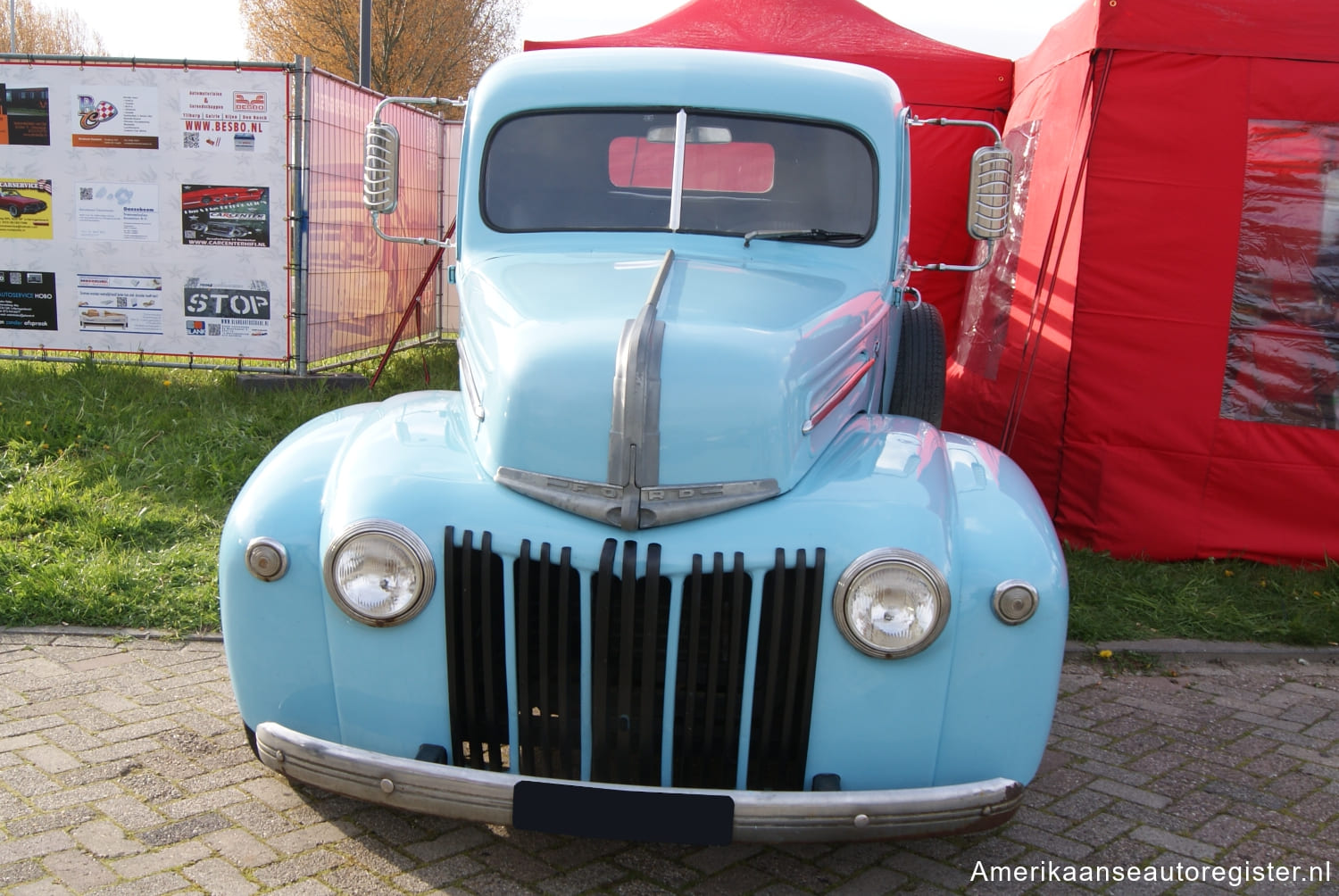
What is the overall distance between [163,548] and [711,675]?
3595 millimetres

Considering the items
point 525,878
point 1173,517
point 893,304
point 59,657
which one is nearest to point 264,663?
point 525,878

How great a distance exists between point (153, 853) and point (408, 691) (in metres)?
0.88

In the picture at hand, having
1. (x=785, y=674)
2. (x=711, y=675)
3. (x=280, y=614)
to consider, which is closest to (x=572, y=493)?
(x=711, y=675)

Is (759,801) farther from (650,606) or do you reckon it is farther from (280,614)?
(280,614)

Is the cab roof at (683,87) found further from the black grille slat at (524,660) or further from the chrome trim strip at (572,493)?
the black grille slat at (524,660)

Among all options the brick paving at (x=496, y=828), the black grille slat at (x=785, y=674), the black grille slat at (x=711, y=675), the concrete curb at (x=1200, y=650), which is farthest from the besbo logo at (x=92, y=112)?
the black grille slat at (x=785, y=674)

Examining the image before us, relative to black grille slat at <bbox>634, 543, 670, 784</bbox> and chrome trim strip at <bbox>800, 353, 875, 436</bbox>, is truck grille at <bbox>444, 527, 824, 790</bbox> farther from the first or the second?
chrome trim strip at <bbox>800, 353, 875, 436</bbox>

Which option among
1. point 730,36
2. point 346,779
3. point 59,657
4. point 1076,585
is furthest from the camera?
point 730,36

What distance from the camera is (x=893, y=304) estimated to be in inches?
167

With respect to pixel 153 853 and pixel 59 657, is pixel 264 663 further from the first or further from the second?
pixel 59 657

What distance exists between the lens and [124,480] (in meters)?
6.09

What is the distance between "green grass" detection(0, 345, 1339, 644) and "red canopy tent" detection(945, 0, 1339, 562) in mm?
313

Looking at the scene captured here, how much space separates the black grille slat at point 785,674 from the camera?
2559mm

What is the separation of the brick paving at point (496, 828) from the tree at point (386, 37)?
926 inches
